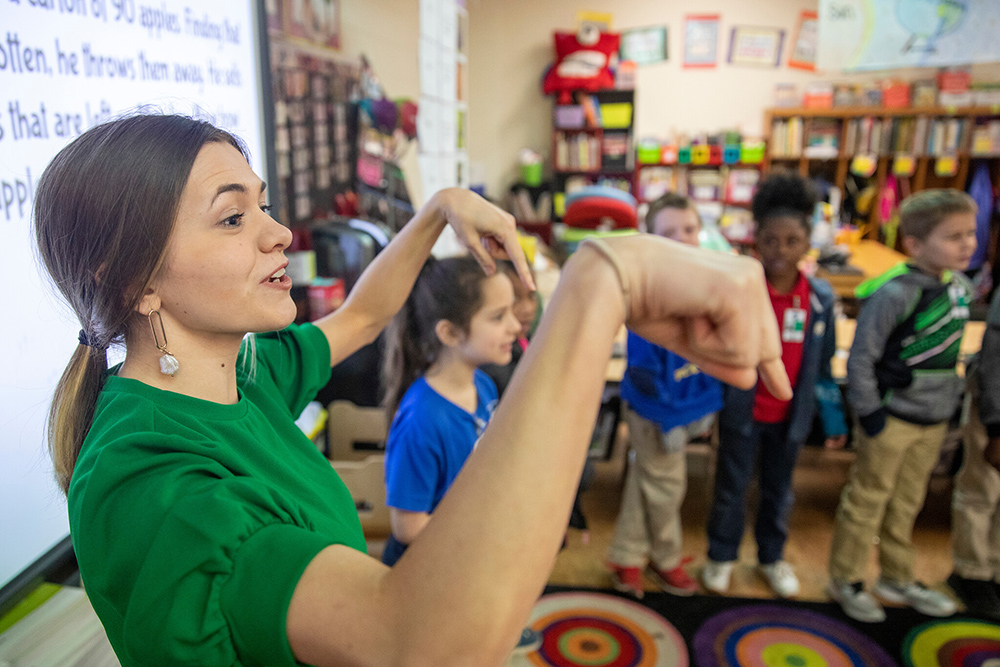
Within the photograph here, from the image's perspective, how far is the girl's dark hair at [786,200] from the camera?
91.4 inches

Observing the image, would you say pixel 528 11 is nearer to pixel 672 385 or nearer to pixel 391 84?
pixel 391 84

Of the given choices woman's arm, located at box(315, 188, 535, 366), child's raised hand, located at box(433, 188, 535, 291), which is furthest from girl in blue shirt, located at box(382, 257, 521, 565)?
child's raised hand, located at box(433, 188, 535, 291)

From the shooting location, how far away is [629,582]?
240cm

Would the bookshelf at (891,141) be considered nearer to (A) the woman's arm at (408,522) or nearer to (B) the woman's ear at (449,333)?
(B) the woman's ear at (449,333)

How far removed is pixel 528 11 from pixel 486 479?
6.85 m

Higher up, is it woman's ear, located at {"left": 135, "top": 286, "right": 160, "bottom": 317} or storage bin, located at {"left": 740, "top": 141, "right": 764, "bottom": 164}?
storage bin, located at {"left": 740, "top": 141, "right": 764, "bottom": 164}

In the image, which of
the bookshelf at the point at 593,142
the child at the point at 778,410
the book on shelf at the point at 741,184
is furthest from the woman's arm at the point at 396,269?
the book on shelf at the point at 741,184

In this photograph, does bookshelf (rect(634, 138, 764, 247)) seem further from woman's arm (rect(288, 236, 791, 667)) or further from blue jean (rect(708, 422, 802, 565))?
woman's arm (rect(288, 236, 791, 667))

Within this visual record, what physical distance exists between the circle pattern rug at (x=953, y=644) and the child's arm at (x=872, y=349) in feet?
2.20

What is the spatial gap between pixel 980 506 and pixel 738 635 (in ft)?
3.13

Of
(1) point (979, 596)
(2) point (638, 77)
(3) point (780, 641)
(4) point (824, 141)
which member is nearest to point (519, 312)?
(3) point (780, 641)

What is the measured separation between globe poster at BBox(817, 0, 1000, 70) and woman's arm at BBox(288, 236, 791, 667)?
10.0ft

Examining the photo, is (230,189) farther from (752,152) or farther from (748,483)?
(752,152)

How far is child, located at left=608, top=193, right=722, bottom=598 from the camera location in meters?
2.23
